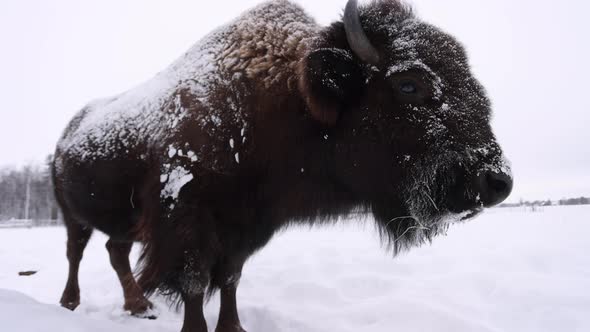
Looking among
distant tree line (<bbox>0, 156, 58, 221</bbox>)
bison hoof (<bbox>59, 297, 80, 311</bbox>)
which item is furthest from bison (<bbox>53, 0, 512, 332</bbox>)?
distant tree line (<bbox>0, 156, 58, 221</bbox>)

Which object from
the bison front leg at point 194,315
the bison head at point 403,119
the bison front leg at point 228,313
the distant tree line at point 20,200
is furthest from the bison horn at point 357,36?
the distant tree line at point 20,200

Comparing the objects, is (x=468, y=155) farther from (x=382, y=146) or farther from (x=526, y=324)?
(x=526, y=324)

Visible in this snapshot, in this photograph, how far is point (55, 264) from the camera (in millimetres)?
8766

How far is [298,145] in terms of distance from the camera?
2.79 meters

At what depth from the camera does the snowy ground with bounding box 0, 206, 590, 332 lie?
284cm

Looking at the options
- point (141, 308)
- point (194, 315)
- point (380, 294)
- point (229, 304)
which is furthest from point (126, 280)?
point (380, 294)

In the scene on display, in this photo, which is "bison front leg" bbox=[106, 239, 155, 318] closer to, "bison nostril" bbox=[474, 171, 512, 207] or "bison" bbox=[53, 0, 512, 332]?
"bison" bbox=[53, 0, 512, 332]

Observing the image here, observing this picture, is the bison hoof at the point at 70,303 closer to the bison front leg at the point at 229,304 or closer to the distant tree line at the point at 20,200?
the bison front leg at the point at 229,304

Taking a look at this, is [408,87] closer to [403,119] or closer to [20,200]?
[403,119]

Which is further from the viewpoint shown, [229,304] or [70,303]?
[70,303]

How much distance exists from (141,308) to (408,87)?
146 inches

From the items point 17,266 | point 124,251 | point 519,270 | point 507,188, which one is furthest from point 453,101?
point 17,266

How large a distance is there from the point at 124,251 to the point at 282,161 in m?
3.15

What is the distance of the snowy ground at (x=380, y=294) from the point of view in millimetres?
2842
